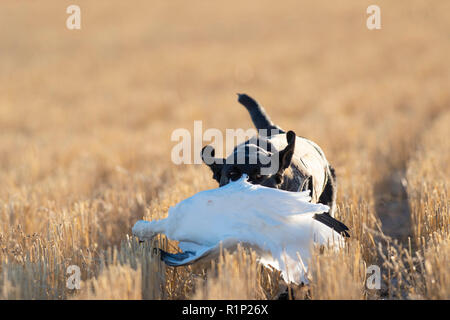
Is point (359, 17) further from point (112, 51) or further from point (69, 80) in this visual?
point (69, 80)

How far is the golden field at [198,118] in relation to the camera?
369 cm

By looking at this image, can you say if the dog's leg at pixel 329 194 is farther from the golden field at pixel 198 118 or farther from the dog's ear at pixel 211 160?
the dog's ear at pixel 211 160

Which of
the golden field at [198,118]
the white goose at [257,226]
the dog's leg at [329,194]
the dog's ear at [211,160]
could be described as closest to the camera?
the white goose at [257,226]

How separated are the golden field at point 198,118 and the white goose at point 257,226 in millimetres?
126

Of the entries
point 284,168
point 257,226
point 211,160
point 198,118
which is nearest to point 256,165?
point 284,168

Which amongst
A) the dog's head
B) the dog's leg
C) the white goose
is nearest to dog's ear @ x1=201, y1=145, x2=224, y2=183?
the dog's head

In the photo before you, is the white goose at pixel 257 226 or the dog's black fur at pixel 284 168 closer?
the white goose at pixel 257 226

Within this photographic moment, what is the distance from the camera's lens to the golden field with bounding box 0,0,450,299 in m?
3.69

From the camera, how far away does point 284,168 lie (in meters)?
3.82

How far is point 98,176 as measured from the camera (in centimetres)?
850

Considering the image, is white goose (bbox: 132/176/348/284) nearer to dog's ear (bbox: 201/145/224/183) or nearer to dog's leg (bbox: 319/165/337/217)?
dog's ear (bbox: 201/145/224/183)

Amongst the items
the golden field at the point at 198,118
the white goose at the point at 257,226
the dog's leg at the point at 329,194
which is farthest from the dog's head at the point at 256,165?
the dog's leg at the point at 329,194

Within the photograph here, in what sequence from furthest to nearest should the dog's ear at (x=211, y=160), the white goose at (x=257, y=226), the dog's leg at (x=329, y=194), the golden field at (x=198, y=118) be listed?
1. the dog's leg at (x=329, y=194)
2. the dog's ear at (x=211, y=160)
3. the golden field at (x=198, y=118)
4. the white goose at (x=257, y=226)
